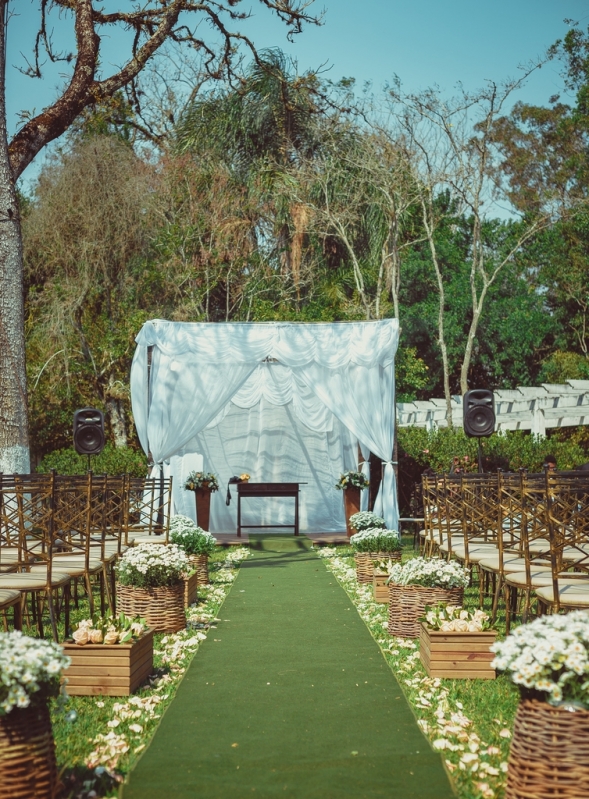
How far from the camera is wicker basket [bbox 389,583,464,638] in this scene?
555 centimetres

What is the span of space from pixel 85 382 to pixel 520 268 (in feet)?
40.5

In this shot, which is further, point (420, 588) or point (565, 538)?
point (420, 588)

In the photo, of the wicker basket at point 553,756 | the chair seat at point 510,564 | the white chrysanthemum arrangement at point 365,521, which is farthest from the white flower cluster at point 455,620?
the white chrysanthemum arrangement at point 365,521

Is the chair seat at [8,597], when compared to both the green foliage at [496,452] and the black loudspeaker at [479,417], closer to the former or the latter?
the black loudspeaker at [479,417]

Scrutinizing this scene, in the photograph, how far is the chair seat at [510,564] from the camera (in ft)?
17.1

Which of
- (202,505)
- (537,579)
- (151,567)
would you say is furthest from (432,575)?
(202,505)

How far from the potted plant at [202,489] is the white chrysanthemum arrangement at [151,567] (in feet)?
19.5

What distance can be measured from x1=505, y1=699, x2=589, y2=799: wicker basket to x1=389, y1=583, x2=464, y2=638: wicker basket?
285cm

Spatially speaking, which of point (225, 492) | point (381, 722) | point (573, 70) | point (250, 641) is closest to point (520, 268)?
point (573, 70)

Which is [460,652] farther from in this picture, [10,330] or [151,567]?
[10,330]

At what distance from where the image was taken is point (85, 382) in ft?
56.2

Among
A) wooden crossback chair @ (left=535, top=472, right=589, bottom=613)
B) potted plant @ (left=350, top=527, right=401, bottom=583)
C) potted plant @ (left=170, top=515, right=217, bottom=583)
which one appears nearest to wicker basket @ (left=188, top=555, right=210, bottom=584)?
potted plant @ (left=170, top=515, right=217, bottom=583)

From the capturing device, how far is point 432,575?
5.52 m

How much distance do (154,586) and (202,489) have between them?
6.16 metres
